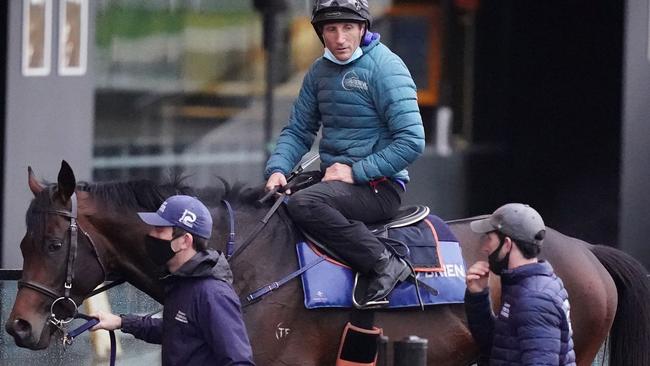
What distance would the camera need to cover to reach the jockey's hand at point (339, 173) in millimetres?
6344

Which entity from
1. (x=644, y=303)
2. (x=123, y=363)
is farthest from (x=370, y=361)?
(x=123, y=363)

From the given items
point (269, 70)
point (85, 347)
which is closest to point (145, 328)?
point (85, 347)

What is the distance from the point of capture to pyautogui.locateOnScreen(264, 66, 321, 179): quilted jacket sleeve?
6637 millimetres

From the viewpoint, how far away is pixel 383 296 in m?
6.16

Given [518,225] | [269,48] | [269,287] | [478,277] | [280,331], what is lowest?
[280,331]

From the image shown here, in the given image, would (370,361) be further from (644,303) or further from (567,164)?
(567,164)

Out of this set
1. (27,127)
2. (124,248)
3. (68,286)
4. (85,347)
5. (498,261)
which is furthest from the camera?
(27,127)

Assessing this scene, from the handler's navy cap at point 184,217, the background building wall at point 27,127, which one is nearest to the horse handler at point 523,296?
the handler's navy cap at point 184,217

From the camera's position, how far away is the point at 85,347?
27.1ft

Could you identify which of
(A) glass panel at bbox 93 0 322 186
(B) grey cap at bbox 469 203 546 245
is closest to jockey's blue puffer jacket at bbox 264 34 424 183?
(B) grey cap at bbox 469 203 546 245

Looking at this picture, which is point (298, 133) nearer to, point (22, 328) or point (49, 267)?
point (49, 267)

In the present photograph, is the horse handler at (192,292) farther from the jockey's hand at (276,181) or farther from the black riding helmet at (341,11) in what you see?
the black riding helmet at (341,11)

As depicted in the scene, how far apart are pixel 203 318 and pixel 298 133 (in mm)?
1850

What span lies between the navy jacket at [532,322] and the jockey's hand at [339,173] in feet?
3.76
